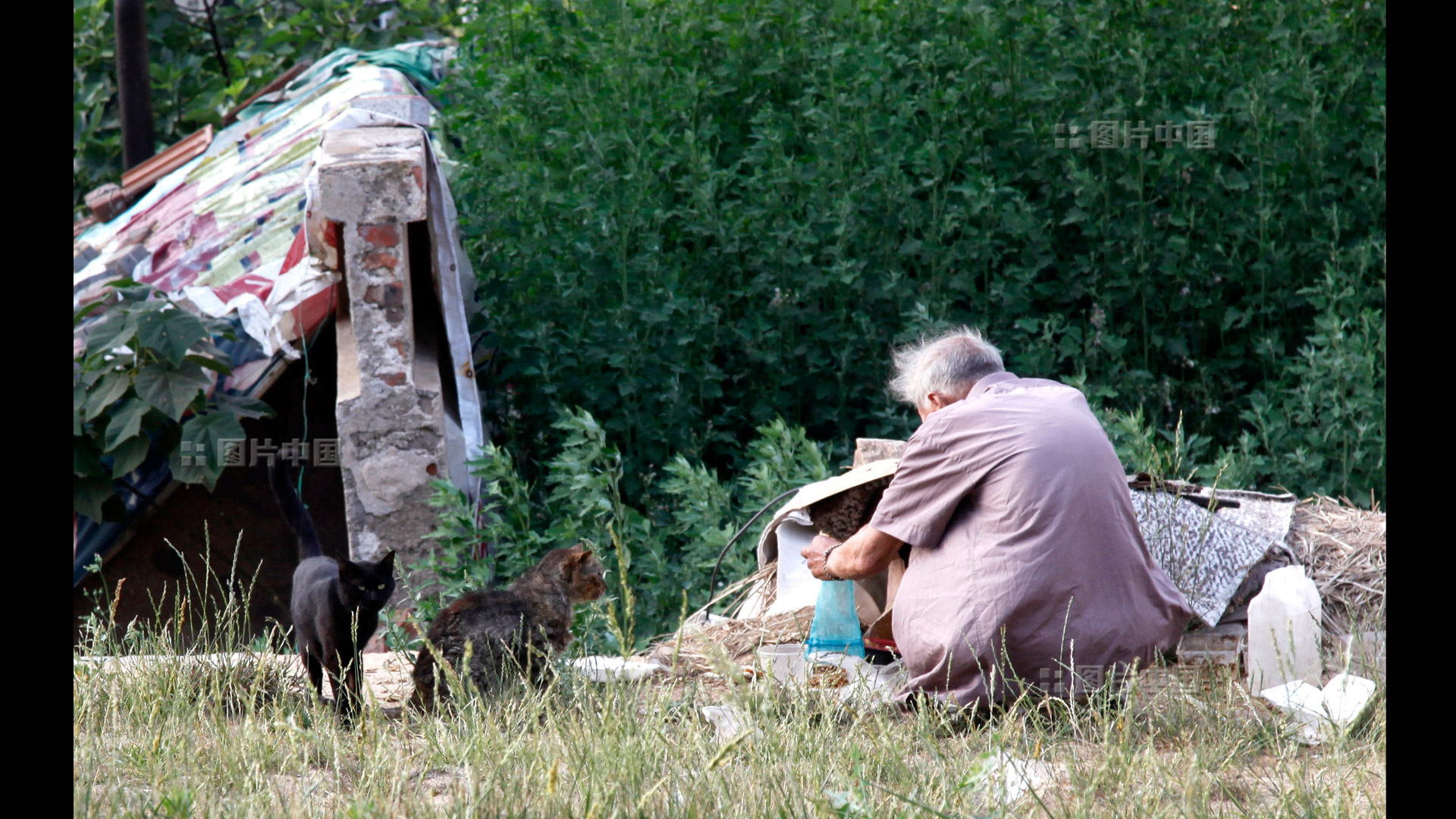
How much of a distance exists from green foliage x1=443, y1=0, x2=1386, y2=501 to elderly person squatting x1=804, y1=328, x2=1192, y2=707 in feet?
9.33

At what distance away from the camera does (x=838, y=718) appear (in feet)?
10.9

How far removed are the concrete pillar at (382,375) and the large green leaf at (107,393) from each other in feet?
3.88

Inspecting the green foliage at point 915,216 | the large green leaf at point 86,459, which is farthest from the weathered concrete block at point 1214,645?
the large green leaf at point 86,459

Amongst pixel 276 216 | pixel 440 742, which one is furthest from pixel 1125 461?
pixel 276 216

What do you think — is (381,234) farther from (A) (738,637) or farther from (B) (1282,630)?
(B) (1282,630)

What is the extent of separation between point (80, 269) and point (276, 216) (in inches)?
75.6

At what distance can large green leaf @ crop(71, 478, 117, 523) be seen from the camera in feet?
18.6

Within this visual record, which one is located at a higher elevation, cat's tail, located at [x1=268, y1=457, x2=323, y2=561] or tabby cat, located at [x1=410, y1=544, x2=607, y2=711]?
cat's tail, located at [x1=268, y1=457, x2=323, y2=561]

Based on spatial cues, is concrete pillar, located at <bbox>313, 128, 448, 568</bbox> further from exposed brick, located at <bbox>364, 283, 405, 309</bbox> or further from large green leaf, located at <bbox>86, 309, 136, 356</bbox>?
large green leaf, located at <bbox>86, 309, 136, 356</bbox>

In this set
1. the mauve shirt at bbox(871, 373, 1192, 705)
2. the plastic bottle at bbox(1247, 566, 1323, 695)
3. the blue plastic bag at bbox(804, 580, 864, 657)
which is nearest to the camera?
the mauve shirt at bbox(871, 373, 1192, 705)

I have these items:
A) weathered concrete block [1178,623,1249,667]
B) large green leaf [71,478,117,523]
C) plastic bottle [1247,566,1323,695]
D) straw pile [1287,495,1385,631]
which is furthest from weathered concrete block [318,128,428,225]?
straw pile [1287,495,1385,631]

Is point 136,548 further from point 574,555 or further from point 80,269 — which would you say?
point 574,555

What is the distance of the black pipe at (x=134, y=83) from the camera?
348 inches

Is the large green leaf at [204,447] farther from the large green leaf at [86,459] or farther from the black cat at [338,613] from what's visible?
the black cat at [338,613]
